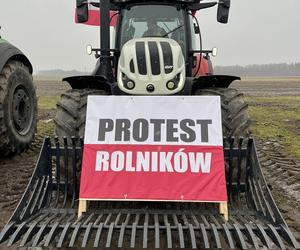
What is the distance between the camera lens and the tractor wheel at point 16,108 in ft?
16.6

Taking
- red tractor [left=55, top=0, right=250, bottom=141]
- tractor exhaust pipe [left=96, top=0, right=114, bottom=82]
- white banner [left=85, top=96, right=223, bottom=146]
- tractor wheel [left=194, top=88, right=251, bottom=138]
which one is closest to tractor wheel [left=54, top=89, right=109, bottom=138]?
red tractor [left=55, top=0, right=250, bottom=141]

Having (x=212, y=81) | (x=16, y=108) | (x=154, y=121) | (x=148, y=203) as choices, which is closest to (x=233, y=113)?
(x=212, y=81)

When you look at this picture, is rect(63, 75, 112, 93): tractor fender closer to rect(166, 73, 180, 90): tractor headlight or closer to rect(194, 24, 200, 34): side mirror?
rect(166, 73, 180, 90): tractor headlight

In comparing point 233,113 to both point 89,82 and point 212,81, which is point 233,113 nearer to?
point 212,81

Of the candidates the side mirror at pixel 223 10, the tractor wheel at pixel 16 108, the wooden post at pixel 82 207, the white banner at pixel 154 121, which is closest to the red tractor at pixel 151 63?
the side mirror at pixel 223 10

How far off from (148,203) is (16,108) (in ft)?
9.00

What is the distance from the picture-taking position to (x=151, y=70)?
423 centimetres

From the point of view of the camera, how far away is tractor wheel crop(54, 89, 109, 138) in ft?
12.9

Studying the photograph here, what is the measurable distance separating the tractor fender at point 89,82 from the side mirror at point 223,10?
1.63 metres

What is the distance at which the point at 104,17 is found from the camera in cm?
467

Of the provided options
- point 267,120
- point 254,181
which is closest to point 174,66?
point 254,181

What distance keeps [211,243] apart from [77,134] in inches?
64.7

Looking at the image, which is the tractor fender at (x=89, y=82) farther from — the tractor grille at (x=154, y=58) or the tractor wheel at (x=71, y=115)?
the tractor grille at (x=154, y=58)

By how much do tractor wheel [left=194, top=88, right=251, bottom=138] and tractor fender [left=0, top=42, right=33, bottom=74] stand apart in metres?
2.64
